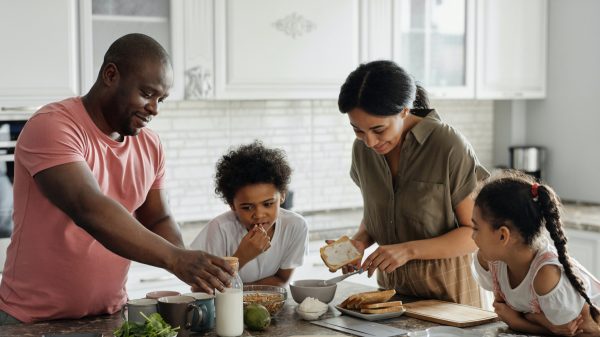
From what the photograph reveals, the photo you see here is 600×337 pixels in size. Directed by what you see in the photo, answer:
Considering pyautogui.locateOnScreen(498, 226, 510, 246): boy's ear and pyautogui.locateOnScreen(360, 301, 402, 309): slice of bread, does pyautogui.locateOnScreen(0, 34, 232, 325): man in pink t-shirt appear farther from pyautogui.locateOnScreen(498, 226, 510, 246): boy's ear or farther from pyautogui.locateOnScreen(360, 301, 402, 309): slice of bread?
pyautogui.locateOnScreen(498, 226, 510, 246): boy's ear

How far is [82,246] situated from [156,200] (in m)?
0.35

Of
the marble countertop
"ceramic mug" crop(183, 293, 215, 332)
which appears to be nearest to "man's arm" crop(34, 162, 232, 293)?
"ceramic mug" crop(183, 293, 215, 332)

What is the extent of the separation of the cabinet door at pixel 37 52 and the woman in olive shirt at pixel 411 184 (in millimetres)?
1517

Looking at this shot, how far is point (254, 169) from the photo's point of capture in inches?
110

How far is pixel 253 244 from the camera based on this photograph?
263 centimetres

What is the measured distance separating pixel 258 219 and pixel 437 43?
7.65 ft

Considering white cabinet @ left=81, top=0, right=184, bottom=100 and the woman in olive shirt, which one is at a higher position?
white cabinet @ left=81, top=0, right=184, bottom=100

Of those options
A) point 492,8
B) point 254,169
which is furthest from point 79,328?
point 492,8

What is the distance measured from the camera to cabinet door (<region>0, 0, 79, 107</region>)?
3613mm

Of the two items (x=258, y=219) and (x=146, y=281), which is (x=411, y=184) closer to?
(x=258, y=219)

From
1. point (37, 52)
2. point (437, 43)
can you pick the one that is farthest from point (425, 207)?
point (437, 43)

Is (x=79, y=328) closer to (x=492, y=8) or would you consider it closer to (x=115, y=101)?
(x=115, y=101)

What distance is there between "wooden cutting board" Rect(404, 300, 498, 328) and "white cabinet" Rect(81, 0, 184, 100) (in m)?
1.93

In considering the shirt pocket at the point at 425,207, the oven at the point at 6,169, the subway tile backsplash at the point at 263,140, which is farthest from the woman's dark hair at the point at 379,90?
the subway tile backsplash at the point at 263,140
